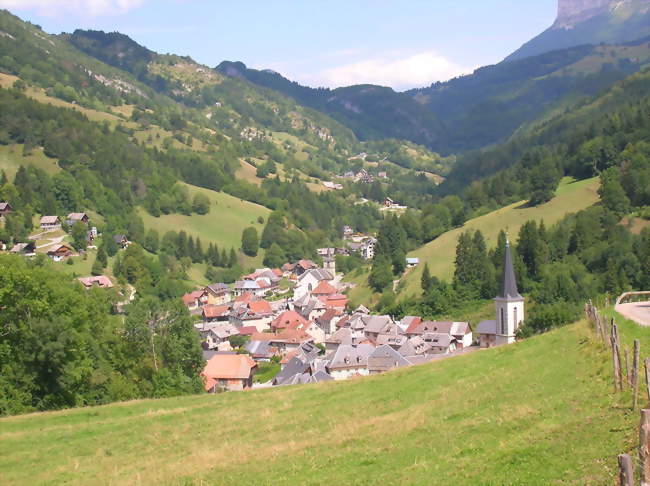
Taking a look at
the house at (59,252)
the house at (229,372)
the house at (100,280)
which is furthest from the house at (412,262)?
the house at (59,252)

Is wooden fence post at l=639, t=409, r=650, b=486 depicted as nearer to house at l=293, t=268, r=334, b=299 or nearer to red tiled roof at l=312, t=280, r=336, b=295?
red tiled roof at l=312, t=280, r=336, b=295

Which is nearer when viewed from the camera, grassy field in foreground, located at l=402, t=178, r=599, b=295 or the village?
the village

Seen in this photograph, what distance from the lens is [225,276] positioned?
543 ft

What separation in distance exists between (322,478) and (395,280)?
107586 mm

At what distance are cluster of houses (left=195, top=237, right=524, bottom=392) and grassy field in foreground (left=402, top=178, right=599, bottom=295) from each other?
13.5 metres

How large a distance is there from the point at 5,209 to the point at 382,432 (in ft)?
436

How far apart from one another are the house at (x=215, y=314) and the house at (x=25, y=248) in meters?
31.0

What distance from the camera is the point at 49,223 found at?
144 meters

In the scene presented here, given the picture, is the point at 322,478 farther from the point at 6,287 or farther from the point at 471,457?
the point at 6,287

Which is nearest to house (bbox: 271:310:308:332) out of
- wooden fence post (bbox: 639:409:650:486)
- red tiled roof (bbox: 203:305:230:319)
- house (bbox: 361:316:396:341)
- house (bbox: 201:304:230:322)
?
house (bbox: 201:304:230:322)

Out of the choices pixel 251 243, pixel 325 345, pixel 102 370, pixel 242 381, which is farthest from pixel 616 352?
pixel 251 243

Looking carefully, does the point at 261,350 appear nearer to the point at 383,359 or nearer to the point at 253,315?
the point at 253,315

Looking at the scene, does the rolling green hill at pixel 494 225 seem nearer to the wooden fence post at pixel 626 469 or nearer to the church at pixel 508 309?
the church at pixel 508 309

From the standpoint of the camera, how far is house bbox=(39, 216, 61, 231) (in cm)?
14304
